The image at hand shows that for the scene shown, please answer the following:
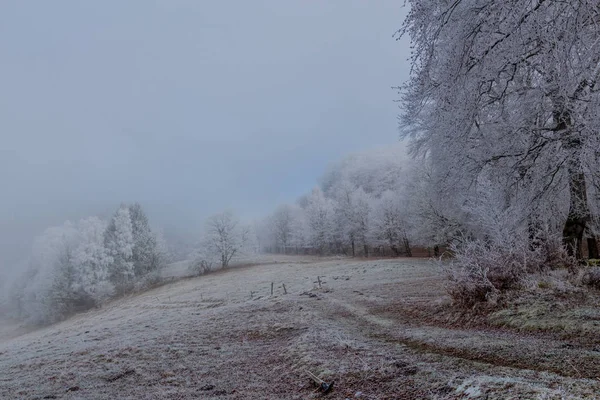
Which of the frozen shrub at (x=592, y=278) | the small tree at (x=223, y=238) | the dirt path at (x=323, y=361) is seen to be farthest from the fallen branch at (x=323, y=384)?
the small tree at (x=223, y=238)

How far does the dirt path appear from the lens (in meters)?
4.69

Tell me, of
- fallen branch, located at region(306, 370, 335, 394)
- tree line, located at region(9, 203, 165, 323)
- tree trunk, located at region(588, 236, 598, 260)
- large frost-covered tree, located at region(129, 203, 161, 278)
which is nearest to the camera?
fallen branch, located at region(306, 370, 335, 394)

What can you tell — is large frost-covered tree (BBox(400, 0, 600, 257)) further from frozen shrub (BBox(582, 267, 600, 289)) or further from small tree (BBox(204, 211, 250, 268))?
small tree (BBox(204, 211, 250, 268))

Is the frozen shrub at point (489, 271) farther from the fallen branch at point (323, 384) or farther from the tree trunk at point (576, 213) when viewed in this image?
the fallen branch at point (323, 384)

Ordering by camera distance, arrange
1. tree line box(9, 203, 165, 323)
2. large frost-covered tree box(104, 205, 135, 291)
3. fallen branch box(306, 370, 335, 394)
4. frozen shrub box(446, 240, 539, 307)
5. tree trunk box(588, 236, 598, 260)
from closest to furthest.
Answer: fallen branch box(306, 370, 335, 394), frozen shrub box(446, 240, 539, 307), tree trunk box(588, 236, 598, 260), tree line box(9, 203, 165, 323), large frost-covered tree box(104, 205, 135, 291)

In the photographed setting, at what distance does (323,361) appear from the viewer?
22.8ft

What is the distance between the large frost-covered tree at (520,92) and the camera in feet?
18.3

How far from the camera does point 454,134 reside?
9.20 m

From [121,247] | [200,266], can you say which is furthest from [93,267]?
[200,266]

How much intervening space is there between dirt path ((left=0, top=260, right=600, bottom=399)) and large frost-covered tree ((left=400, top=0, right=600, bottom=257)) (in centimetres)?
430

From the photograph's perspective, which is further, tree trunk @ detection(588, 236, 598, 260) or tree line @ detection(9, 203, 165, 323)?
tree line @ detection(9, 203, 165, 323)

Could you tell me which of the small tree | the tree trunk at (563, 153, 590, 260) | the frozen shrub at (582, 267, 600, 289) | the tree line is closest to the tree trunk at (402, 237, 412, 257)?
the small tree

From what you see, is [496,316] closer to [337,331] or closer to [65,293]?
[337,331]

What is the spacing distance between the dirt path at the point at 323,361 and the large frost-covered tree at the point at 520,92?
430 cm
